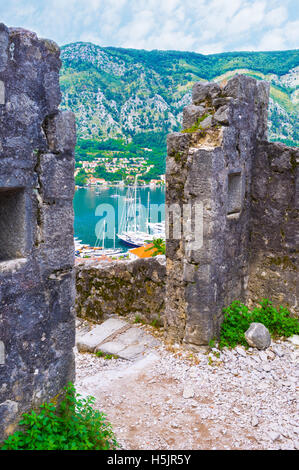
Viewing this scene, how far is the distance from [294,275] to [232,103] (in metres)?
2.64

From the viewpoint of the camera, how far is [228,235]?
564cm

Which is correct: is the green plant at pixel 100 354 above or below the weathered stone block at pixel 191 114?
below

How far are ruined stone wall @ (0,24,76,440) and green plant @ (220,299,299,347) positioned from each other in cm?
293

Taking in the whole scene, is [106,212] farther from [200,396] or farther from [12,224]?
[12,224]

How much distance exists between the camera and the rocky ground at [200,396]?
3.69 metres

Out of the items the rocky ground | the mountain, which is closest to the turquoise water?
the mountain

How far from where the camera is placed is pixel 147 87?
91.3m

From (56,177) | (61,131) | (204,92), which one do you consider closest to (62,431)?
(56,177)

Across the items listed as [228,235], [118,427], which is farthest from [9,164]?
[228,235]

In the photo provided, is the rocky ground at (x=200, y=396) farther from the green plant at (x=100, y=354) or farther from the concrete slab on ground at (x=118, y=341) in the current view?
the concrete slab on ground at (x=118, y=341)

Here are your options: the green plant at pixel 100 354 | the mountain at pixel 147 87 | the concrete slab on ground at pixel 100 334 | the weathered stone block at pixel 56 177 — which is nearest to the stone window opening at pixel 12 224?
the weathered stone block at pixel 56 177

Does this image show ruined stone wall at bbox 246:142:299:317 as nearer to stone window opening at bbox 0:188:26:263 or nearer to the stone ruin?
the stone ruin

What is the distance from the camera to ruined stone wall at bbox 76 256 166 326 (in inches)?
254
